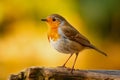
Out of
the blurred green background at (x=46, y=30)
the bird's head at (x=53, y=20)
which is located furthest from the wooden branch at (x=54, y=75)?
the blurred green background at (x=46, y=30)

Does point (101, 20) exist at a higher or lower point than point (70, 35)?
higher

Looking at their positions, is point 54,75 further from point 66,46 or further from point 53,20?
point 53,20

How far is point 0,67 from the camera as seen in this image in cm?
843

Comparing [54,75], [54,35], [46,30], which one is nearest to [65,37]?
[54,35]

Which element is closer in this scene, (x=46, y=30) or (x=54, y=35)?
(x=54, y=35)

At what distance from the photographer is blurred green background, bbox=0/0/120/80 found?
820cm

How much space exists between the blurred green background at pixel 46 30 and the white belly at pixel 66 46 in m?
2.79

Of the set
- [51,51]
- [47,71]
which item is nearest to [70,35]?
[47,71]

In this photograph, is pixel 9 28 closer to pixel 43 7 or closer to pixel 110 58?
pixel 43 7

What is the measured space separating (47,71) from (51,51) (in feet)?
12.5

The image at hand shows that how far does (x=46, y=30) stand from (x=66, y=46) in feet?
10.0

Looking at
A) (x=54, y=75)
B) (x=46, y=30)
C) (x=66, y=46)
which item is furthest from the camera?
(x=46, y=30)

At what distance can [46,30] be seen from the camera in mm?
8266

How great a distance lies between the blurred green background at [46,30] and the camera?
8195 millimetres
